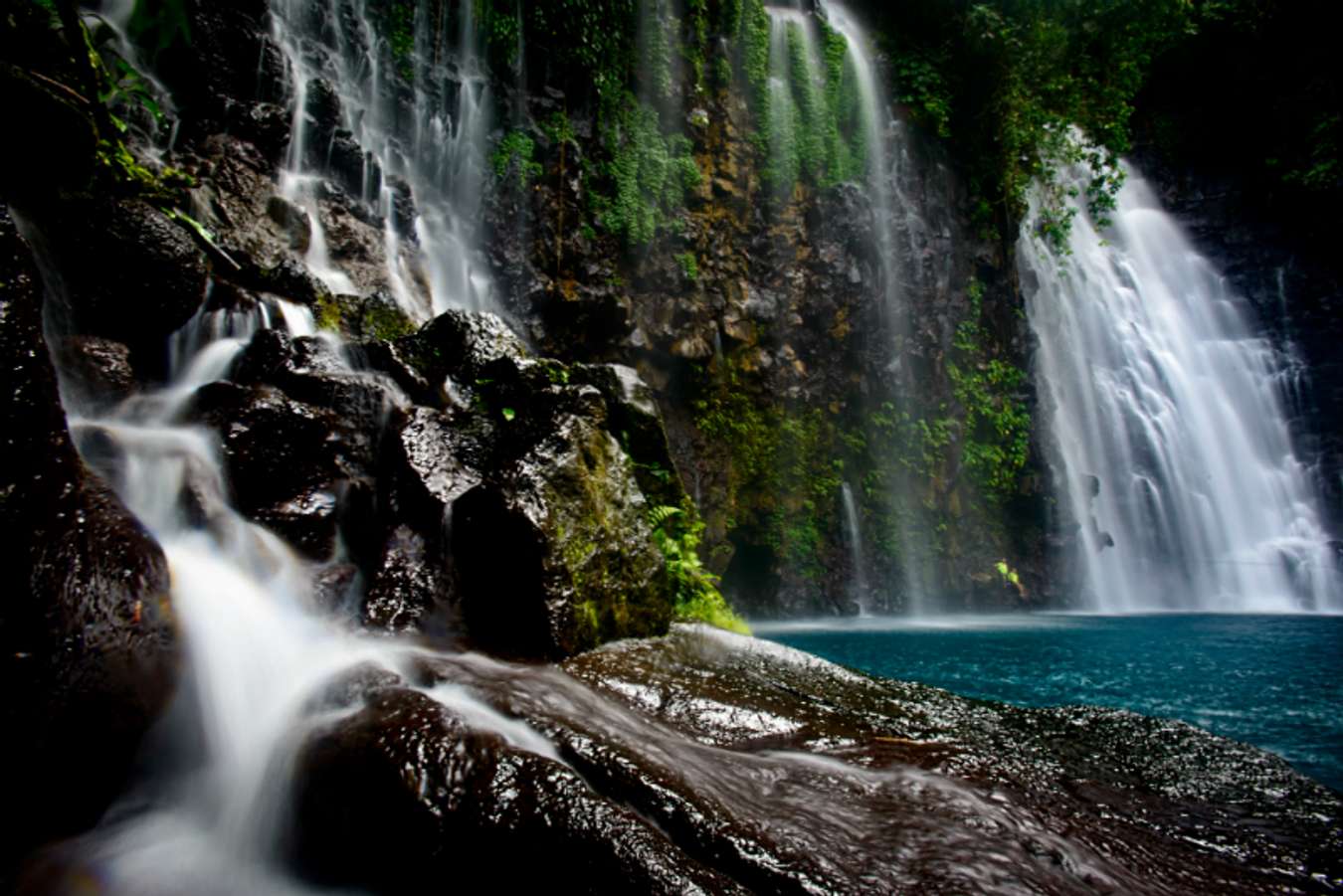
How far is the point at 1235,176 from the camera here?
63.7 ft

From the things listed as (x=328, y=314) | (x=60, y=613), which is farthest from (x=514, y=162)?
(x=60, y=613)

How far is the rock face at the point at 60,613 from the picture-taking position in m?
1.99

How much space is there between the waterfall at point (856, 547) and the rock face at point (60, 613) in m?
12.1

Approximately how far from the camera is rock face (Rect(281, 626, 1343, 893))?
1.79 m

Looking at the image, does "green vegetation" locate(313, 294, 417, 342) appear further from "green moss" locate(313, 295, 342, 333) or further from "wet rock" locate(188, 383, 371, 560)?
"wet rock" locate(188, 383, 371, 560)

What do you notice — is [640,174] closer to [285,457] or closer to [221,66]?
[221,66]

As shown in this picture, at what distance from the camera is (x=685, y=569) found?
5.92 metres

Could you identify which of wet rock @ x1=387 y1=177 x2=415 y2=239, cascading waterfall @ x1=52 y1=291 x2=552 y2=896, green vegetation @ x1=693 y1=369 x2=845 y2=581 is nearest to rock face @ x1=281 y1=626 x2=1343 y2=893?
cascading waterfall @ x1=52 y1=291 x2=552 y2=896

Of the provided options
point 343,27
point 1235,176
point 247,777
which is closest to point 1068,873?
point 247,777

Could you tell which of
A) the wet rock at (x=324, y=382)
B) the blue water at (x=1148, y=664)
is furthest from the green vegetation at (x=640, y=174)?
the blue water at (x=1148, y=664)

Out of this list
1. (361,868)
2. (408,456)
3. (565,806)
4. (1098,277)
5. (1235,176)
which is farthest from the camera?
(1235,176)

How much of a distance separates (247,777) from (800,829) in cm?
211

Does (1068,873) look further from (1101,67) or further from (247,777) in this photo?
(1101,67)

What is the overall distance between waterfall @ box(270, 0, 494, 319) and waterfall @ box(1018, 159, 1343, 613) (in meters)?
13.9
